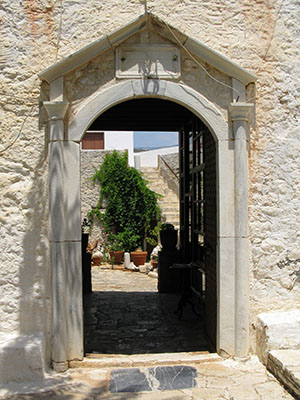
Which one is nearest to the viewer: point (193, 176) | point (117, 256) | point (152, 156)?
point (193, 176)

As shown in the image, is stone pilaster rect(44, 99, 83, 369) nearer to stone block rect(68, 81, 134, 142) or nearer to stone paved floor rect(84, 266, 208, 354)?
stone block rect(68, 81, 134, 142)

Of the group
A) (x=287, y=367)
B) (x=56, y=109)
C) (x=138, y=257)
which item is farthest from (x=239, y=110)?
(x=138, y=257)

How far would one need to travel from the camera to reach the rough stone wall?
12.4 feet

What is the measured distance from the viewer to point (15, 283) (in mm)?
3756

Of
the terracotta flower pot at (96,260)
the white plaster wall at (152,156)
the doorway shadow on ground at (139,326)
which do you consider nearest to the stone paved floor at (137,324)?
the doorway shadow on ground at (139,326)

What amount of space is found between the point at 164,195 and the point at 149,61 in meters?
8.64

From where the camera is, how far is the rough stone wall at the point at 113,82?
3.77 meters

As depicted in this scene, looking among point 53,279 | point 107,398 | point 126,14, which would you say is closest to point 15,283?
point 53,279

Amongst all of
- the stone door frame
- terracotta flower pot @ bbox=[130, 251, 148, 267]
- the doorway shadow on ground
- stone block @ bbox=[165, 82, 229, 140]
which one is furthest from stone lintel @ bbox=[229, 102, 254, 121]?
terracotta flower pot @ bbox=[130, 251, 148, 267]

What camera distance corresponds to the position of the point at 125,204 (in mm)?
11609

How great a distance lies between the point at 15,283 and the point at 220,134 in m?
2.40

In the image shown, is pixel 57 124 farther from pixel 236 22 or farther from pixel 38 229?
pixel 236 22

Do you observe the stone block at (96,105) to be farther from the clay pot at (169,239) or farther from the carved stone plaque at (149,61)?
the clay pot at (169,239)

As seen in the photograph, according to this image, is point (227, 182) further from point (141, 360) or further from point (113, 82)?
point (141, 360)
